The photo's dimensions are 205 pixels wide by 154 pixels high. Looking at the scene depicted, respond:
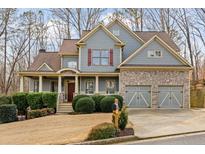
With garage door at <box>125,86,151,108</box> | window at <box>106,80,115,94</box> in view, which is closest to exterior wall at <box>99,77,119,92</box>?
window at <box>106,80,115,94</box>

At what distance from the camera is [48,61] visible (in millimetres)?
30781

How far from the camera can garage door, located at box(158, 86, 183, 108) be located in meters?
28.0

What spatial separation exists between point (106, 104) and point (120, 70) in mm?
3577

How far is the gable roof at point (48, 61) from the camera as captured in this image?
98.3 ft

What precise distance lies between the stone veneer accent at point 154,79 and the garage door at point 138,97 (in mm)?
329

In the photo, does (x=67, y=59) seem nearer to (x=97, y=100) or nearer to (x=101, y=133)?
(x=97, y=100)

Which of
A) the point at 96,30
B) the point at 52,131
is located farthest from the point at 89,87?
the point at 52,131

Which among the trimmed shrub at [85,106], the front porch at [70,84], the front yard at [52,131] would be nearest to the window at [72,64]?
the front porch at [70,84]

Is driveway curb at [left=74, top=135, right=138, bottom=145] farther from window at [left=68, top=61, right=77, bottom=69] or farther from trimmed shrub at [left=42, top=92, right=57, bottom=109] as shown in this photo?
window at [left=68, top=61, right=77, bottom=69]

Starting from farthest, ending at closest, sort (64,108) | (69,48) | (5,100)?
(69,48), (64,108), (5,100)

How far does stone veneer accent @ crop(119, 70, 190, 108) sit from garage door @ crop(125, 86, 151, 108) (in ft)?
1.08

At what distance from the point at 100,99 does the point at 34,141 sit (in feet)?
40.7
